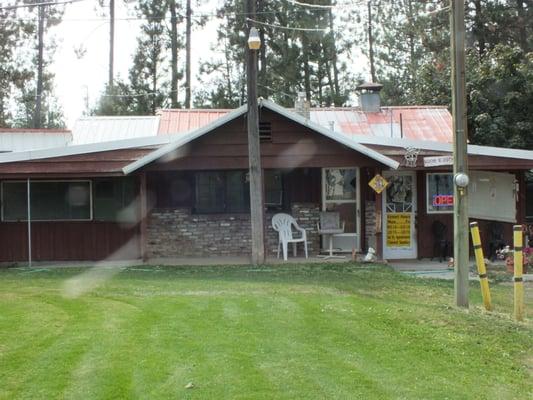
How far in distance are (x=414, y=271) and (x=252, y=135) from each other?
14.3 ft

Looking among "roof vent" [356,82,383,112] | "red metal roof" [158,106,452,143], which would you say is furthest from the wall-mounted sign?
"roof vent" [356,82,383,112]

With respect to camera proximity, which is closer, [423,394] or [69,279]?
[423,394]

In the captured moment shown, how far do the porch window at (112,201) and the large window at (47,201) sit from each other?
0.67 ft

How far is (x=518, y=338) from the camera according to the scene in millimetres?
6953

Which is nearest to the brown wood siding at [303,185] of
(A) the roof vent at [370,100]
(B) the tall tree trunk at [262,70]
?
(A) the roof vent at [370,100]

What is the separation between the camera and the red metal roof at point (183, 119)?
20.1m

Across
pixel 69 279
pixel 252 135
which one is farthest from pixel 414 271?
pixel 69 279

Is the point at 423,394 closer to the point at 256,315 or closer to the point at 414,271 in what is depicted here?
the point at 256,315

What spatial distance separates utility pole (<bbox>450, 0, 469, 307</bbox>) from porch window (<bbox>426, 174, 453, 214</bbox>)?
23.1 feet

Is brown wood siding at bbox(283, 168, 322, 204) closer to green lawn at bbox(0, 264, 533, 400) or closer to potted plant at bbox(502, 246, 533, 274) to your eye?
potted plant at bbox(502, 246, 533, 274)

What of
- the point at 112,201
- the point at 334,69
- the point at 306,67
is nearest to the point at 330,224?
the point at 112,201

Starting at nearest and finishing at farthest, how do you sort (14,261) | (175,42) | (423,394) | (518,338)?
(423,394) → (518,338) → (14,261) → (175,42)

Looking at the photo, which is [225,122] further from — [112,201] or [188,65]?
[188,65]

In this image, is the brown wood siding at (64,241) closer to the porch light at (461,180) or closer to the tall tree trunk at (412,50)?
the porch light at (461,180)
